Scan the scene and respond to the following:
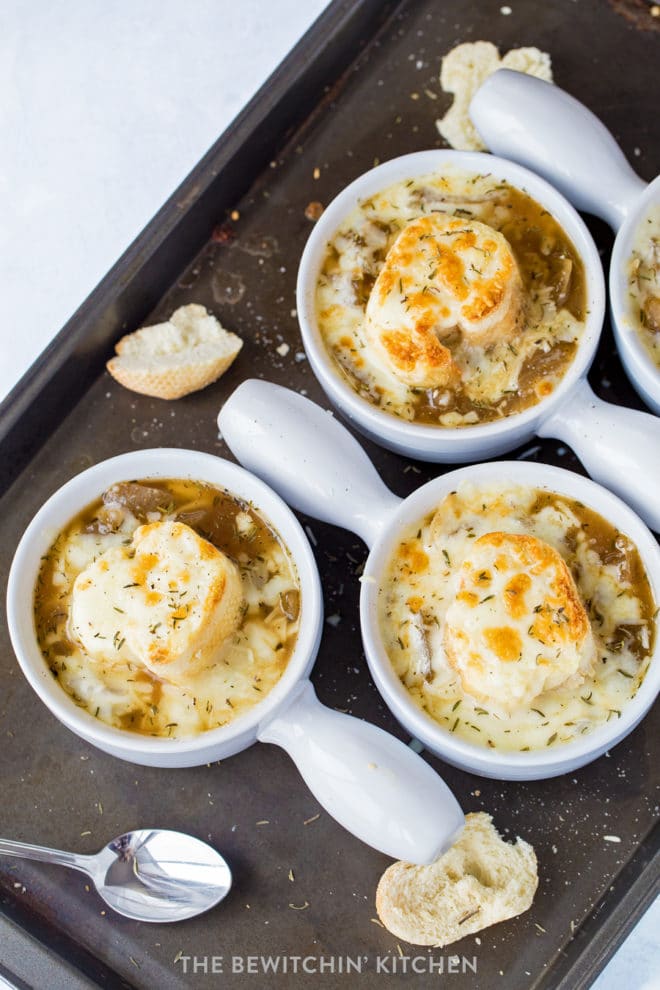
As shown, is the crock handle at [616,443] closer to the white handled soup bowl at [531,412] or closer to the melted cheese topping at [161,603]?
the white handled soup bowl at [531,412]

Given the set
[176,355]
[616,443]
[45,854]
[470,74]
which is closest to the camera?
[616,443]

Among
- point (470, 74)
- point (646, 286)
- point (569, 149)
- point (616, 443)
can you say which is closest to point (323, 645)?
point (616, 443)

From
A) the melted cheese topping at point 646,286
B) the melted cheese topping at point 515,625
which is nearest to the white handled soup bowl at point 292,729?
the melted cheese topping at point 515,625

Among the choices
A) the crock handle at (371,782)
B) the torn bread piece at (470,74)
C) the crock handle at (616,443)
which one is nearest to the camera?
the crock handle at (371,782)

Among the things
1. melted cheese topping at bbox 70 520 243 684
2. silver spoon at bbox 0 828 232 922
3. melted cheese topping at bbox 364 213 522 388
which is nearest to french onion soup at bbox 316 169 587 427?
melted cheese topping at bbox 364 213 522 388

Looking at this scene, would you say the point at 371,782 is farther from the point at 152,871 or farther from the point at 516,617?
the point at 152,871

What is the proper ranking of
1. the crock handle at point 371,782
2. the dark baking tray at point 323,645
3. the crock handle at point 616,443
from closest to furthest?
1. the crock handle at point 371,782
2. the crock handle at point 616,443
3. the dark baking tray at point 323,645

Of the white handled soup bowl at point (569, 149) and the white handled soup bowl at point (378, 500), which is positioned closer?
the white handled soup bowl at point (378, 500)
